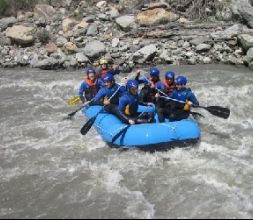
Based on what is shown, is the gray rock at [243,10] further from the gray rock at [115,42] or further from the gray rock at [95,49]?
the gray rock at [95,49]

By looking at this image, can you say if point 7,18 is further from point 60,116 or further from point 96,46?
point 60,116

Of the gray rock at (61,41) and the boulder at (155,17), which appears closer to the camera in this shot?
the gray rock at (61,41)

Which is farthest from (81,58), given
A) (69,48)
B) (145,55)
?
(145,55)

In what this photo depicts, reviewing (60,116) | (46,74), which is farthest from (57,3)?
(60,116)

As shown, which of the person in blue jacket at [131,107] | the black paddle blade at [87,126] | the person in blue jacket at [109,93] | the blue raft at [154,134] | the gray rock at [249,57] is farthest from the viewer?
the gray rock at [249,57]

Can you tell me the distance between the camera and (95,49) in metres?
14.1

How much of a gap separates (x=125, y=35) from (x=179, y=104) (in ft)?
22.4

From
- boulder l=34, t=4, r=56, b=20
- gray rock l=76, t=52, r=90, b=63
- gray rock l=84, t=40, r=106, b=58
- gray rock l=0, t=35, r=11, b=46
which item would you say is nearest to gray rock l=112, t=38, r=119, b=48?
gray rock l=84, t=40, r=106, b=58

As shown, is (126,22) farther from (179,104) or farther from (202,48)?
(179,104)

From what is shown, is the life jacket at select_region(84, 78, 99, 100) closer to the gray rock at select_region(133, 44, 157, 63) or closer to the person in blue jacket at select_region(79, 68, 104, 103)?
the person in blue jacket at select_region(79, 68, 104, 103)

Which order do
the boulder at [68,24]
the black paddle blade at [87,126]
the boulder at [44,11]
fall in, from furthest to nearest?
the boulder at [44,11], the boulder at [68,24], the black paddle blade at [87,126]

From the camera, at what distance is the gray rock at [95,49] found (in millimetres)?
13992

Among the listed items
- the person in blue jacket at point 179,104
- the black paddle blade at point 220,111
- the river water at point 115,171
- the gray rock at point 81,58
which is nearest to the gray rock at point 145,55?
the gray rock at point 81,58

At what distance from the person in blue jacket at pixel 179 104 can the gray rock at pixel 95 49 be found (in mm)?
5562
